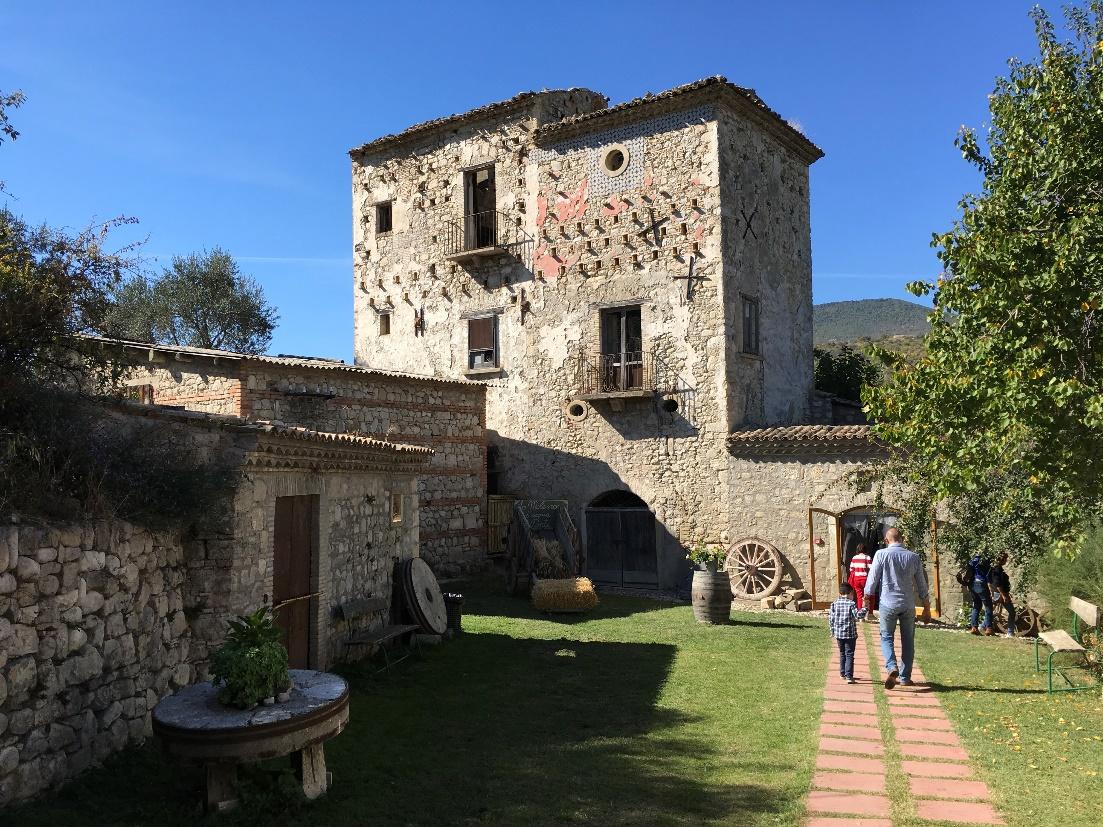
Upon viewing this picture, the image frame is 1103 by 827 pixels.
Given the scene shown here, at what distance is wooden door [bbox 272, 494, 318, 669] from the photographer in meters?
8.45

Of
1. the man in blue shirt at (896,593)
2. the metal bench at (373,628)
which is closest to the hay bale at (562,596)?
the metal bench at (373,628)

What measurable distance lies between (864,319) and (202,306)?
73.4 m

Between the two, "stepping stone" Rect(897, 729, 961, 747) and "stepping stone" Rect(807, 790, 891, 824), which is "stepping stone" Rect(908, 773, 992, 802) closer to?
"stepping stone" Rect(807, 790, 891, 824)

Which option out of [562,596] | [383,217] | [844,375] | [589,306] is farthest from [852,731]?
Answer: [383,217]

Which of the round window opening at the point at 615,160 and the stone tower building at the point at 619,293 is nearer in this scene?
the stone tower building at the point at 619,293

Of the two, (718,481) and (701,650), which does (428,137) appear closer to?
(718,481)

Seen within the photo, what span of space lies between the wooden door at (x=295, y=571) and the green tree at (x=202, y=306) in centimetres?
2144

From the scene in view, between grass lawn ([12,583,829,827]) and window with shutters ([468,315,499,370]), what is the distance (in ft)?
31.1

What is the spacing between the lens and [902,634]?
903cm

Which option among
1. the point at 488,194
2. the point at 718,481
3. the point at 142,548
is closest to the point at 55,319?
the point at 142,548

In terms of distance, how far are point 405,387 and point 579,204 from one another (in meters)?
5.93

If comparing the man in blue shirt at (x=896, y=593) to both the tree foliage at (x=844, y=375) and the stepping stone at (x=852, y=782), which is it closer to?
the stepping stone at (x=852, y=782)

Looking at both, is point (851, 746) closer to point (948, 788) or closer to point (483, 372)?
point (948, 788)

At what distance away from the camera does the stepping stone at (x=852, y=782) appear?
5.96m
